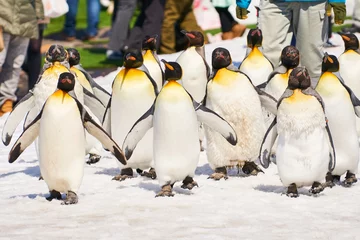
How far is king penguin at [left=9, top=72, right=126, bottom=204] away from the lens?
22.7 feet

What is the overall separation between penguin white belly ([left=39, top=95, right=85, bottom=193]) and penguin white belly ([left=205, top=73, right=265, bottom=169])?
1249mm

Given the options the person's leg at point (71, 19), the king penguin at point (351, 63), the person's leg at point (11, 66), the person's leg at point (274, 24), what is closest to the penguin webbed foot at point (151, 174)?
the person's leg at point (274, 24)

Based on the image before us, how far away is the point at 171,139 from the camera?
724cm

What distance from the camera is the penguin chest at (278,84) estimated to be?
27.9ft

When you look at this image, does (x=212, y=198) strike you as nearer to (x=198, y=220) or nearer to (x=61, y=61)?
(x=198, y=220)

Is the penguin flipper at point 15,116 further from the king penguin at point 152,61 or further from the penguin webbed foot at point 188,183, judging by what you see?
the penguin webbed foot at point 188,183

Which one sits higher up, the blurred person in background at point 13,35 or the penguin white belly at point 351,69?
the penguin white belly at point 351,69

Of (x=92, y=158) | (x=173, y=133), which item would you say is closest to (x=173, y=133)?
(x=173, y=133)

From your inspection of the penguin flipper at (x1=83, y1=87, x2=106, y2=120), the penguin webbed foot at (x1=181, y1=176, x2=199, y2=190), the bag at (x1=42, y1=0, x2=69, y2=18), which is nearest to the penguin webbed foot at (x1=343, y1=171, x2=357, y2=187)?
the penguin webbed foot at (x1=181, y1=176, x2=199, y2=190)

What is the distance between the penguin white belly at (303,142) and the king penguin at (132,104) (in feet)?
3.72

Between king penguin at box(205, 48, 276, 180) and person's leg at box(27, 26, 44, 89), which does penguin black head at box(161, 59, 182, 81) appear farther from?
person's leg at box(27, 26, 44, 89)

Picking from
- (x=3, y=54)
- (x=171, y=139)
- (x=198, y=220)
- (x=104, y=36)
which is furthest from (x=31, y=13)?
(x=104, y=36)

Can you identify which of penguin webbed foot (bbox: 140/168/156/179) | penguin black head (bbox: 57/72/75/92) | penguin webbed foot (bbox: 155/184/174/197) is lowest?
penguin webbed foot (bbox: 140/168/156/179)

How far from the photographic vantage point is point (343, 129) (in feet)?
24.8
